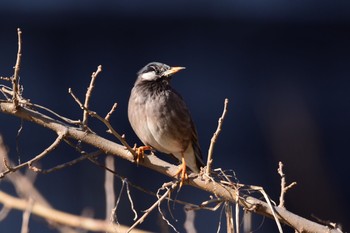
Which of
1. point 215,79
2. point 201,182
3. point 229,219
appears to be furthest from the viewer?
point 215,79

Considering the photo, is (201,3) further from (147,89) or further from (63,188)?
(147,89)

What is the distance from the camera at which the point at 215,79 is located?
8.62 metres

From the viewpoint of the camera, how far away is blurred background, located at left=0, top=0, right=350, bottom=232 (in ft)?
25.7

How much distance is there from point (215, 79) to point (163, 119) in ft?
11.2

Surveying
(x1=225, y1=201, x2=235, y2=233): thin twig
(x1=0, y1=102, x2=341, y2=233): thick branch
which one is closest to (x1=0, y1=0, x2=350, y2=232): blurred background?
(x1=0, y1=102, x2=341, y2=233): thick branch

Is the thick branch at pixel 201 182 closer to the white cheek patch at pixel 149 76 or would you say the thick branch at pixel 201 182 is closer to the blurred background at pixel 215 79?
the white cheek patch at pixel 149 76

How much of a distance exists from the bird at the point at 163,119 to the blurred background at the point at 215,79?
2247 mm

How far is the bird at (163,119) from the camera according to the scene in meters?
5.23

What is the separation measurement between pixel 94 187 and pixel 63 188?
0.66m

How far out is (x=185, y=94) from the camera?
837 centimetres

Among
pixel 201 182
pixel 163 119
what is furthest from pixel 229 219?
pixel 163 119

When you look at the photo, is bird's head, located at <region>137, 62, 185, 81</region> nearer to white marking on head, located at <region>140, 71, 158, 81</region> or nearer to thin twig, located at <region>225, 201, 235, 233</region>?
white marking on head, located at <region>140, 71, 158, 81</region>

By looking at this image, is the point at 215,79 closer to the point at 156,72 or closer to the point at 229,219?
the point at 156,72

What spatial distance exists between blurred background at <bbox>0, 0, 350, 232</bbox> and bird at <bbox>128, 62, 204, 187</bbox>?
2247mm
